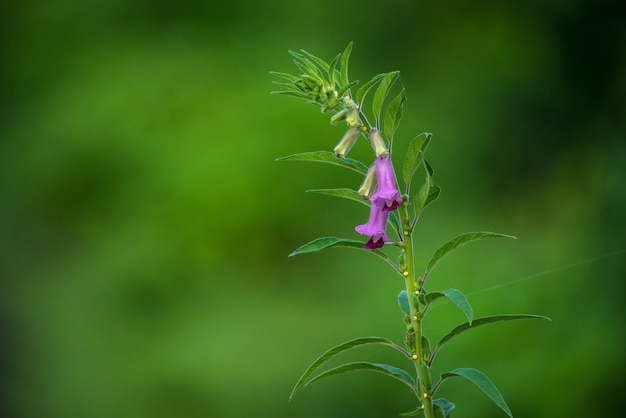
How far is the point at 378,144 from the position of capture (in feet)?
2.92

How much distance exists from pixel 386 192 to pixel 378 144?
6 cm

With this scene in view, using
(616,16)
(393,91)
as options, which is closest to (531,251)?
(393,91)

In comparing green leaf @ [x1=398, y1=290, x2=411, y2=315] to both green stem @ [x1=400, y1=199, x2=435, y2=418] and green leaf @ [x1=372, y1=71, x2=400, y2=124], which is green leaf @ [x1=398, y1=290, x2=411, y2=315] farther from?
green leaf @ [x1=372, y1=71, x2=400, y2=124]

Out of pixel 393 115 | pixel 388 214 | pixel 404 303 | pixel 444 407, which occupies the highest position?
pixel 393 115

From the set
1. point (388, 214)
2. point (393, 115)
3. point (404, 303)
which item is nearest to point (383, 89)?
point (393, 115)

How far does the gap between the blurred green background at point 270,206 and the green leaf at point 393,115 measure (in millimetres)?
1830

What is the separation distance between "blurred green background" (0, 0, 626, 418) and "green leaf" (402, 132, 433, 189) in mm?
1814

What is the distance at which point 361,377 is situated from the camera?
280 cm

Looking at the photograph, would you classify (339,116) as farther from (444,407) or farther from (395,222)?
(444,407)

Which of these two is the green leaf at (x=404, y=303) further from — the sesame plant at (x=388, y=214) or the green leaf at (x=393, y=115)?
the green leaf at (x=393, y=115)

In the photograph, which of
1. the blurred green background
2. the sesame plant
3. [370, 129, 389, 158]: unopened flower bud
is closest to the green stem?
the sesame plant

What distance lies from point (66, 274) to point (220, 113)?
960 mm

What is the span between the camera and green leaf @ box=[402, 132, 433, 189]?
0.84 m

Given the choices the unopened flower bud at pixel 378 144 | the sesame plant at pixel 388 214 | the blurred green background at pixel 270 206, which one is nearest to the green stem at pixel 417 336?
the sesame plant at pixel 388 214
